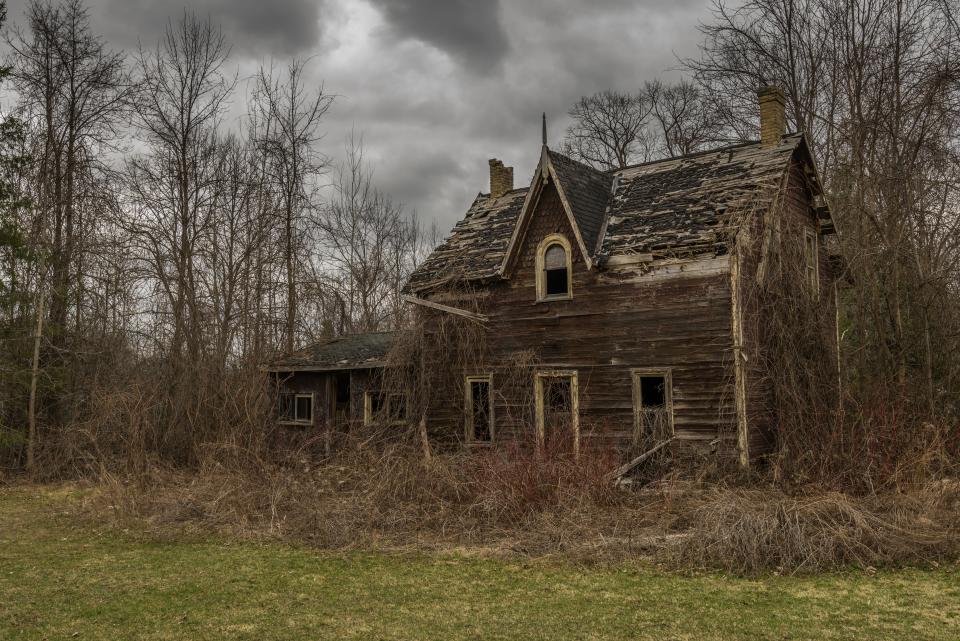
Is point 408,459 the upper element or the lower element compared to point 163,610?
upper

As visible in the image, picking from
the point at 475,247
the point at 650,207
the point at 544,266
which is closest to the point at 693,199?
the point at 650,207

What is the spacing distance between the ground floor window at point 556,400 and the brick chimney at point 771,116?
723 centimetres

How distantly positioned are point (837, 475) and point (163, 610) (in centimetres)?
982

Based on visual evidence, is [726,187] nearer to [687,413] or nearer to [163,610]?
[687,413]

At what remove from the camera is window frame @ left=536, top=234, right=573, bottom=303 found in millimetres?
17578

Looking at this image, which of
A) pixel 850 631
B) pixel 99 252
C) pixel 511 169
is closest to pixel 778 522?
pixel 850 631

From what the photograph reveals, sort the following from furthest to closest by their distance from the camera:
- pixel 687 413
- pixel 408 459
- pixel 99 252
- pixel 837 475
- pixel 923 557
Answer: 1. pixel 99 252
2. pixel 687 413
3. pixel 408 459
4. pixel 837 475
5. pixel 923 557

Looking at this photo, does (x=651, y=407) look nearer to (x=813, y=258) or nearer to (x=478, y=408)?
(x=478, y=408)

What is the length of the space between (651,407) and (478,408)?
4585mm

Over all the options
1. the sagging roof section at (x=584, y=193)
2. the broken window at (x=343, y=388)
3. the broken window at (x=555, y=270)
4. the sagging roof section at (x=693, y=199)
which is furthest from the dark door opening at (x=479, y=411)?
the broken window at (x=343, y=388)

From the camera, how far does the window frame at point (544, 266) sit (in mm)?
17578

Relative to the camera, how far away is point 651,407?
1641cm

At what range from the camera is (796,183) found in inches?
717

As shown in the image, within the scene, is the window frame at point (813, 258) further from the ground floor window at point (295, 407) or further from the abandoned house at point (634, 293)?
the ground floor window at point (295, 407)
